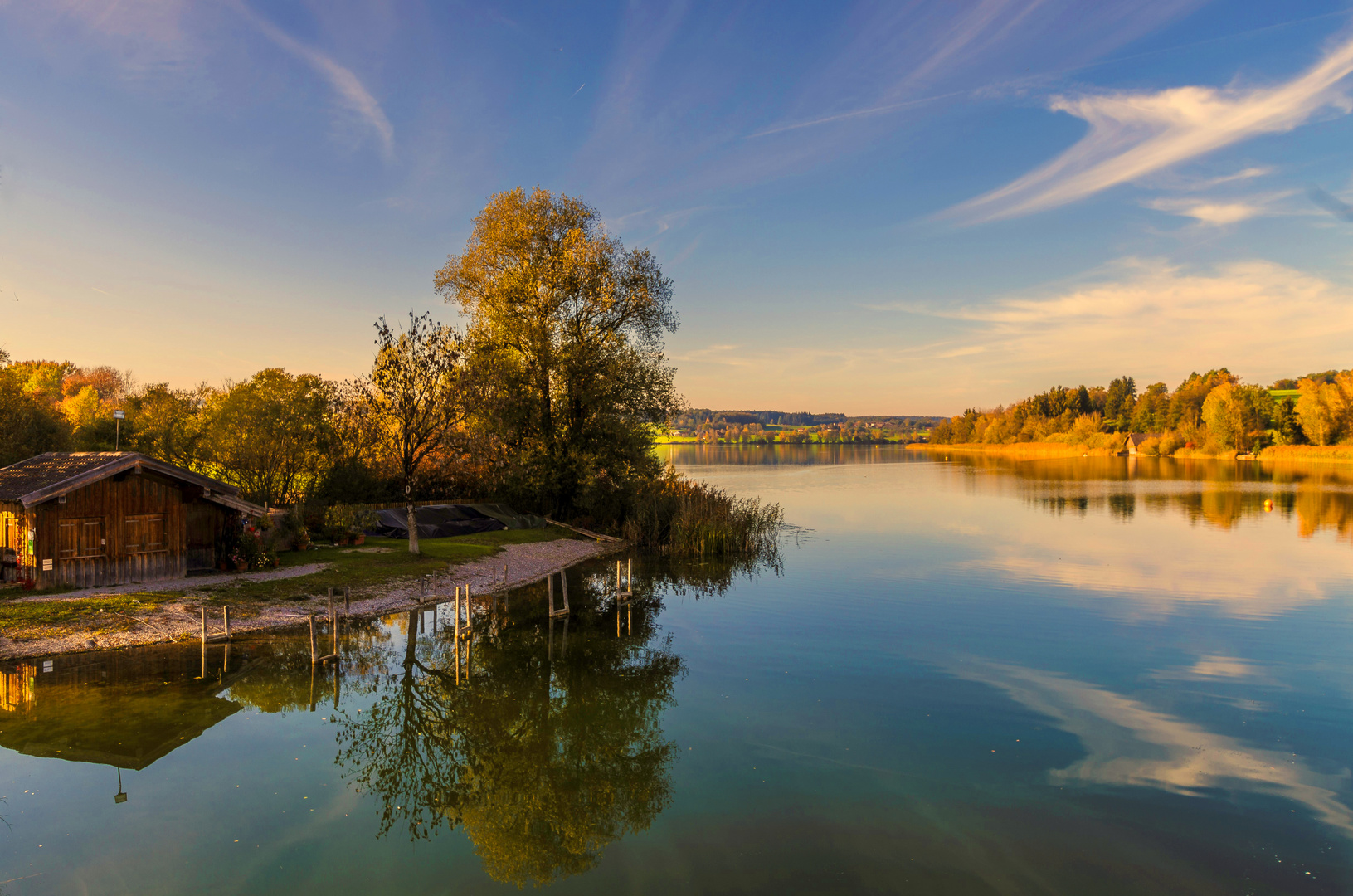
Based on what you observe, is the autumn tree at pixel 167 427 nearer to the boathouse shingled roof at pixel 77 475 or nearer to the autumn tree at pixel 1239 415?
the boathouse shingled roof at pixel 77 475

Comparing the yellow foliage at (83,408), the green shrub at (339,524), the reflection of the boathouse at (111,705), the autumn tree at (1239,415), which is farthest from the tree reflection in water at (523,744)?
the autumn tree at (1239,415)

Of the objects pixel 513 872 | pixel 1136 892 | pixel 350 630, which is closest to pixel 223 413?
pixel 350 630

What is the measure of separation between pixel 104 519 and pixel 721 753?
20609 mm

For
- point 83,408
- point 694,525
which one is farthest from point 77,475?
point 83,408

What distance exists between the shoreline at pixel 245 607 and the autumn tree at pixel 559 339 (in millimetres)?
9199

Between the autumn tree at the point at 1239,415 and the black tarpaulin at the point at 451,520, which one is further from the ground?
the autumn tree at the point at 1239,415

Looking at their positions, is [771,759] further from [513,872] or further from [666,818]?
[513,872]

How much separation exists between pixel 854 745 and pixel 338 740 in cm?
992

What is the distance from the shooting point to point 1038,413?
184875 mm

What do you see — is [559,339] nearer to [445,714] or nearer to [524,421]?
[524,421]

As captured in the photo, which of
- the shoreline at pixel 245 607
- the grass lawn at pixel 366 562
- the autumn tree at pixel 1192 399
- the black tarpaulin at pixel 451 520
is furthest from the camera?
the autumn tree at pixel 1192 399

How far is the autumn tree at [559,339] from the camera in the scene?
38.8 meters

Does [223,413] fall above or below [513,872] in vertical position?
above

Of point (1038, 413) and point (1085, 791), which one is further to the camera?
point (1038, 413)
